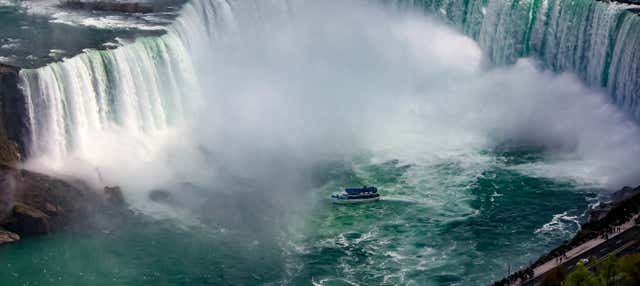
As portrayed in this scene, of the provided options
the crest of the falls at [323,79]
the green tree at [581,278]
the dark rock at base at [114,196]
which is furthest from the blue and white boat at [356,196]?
the green tree at [581,278]

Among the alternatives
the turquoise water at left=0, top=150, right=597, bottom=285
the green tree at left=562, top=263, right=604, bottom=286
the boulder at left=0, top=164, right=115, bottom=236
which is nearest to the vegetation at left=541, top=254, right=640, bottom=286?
the green tree at left=562, top=263, right=604, bottom=286

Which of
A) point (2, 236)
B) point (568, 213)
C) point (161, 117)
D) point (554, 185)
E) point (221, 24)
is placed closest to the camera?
point (2, 236)

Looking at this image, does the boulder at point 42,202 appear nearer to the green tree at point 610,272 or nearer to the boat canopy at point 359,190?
the boat canopy at point 359,190

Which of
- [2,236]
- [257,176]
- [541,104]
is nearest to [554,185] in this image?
[541,104]

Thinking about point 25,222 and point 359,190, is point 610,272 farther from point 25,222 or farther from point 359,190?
point 25,222

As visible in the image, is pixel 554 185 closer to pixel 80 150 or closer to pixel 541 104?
pixel 541 104

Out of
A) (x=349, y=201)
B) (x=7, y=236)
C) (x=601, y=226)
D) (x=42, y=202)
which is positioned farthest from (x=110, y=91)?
(x=601, y=226)
